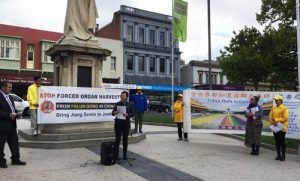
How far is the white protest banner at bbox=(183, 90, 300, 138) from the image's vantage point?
13.4 meters

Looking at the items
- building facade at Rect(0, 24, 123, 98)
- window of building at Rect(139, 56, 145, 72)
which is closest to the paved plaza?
building facade at Rect(0, 24, 123, 98)

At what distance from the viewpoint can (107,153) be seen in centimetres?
873

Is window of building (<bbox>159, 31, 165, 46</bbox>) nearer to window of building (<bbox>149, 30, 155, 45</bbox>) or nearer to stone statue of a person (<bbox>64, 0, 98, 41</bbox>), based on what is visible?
window of building (<bbox>149, 30, 155, 45</bbox>)

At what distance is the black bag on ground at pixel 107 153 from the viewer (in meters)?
8.73

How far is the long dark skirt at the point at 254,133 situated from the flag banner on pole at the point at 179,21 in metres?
14.2

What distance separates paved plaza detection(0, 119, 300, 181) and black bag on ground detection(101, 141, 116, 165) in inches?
6.1

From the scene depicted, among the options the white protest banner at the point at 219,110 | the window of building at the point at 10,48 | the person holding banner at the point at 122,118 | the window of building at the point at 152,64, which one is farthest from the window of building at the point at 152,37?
the person holding banner at the point at 122,118

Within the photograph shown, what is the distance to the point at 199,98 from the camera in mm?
13727

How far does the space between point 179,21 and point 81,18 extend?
12542 millimetres

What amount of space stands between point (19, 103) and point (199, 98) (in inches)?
643

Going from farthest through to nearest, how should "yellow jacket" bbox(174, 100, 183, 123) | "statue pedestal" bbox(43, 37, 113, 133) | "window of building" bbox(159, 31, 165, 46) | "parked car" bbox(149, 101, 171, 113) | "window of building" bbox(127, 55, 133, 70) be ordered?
1. "window of building" bbox(159, 31, 165, 46)
2. "window of building" bbox(127, 55, 133, 70)
3. "parked car" bbox(149, 101, 171, 113)
4. "yellow jacket" bbox(174, 100, 183, 123)
5. "statue pedestal" bbox(43, 37, 113, 133)

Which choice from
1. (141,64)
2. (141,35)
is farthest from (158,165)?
(141,35)

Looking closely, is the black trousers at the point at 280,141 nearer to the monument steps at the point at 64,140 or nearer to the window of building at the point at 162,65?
the monument steps at the point at 64,140

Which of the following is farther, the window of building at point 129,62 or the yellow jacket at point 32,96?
the window of building at point 129,62
